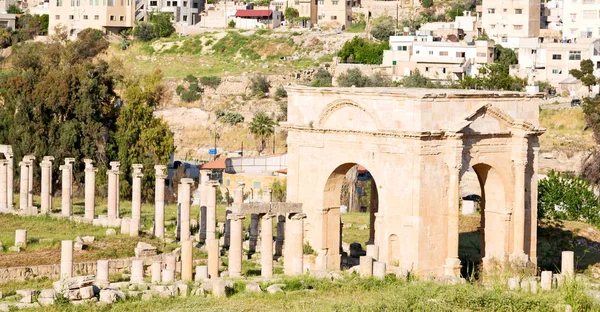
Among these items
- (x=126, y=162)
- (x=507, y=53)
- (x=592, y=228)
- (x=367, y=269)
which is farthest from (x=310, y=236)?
(x=507, y=53)

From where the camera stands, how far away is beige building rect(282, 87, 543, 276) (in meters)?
36.0

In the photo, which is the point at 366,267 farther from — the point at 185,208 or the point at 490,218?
the point at 185,208

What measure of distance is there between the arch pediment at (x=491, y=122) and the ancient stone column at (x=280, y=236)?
6.85 metres

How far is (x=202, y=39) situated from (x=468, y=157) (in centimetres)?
7678

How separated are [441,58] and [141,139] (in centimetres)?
3682

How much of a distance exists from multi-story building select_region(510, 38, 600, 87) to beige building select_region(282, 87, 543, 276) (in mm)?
55397

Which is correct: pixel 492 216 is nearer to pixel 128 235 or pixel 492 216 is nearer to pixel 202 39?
pixel 128 235

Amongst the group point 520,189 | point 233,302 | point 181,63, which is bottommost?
point 233,302

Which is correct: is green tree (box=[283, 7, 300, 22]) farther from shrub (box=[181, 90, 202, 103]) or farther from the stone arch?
the stone arch

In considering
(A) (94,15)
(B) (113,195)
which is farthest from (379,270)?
(A) (94,15)

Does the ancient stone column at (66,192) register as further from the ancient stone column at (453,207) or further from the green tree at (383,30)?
the green tree at (383,30)

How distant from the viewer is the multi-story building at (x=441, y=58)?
93.5 meters

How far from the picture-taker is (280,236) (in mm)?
40688

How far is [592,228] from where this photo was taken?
4503cm
